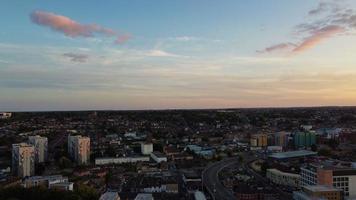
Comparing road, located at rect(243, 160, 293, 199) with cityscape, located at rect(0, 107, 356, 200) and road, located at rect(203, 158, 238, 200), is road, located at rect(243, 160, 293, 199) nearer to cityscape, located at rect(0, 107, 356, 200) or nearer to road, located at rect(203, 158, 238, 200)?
cityscape, located at rect(0, 107, 356, 200)

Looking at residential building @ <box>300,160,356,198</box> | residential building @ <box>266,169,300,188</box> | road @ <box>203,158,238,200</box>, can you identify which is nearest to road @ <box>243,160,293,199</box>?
residential building @ <box>266,169,300,188</box>

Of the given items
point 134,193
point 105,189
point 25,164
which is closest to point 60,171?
point 25,164

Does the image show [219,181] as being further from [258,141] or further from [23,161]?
[258,141]

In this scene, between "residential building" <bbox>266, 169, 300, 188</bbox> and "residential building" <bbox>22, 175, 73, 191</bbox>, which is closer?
"residential building" <bbox>22, 175, 73, 191</bbox>

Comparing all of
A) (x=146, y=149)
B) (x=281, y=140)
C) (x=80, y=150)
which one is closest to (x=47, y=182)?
(x=80, y=150)

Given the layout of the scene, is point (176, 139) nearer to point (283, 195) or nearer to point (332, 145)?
point (332, 145)

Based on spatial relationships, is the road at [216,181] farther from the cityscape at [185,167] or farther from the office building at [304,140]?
the office building at [304,140]
